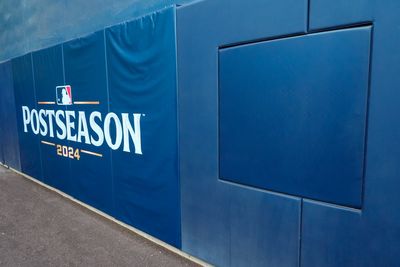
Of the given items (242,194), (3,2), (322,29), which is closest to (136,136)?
(242,194)

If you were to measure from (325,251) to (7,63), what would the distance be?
24.7 ft

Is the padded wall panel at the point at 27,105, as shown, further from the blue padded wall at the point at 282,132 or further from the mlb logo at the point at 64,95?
the blue padded wall at the point at 282,132

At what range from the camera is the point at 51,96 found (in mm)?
5262

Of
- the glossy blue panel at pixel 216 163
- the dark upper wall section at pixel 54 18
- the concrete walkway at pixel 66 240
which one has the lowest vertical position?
the concrete walkway at pixel 66 240

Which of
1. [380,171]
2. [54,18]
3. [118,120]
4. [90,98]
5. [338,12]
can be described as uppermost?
[54,18]

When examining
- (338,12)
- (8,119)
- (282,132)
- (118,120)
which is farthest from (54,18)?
(338,12)

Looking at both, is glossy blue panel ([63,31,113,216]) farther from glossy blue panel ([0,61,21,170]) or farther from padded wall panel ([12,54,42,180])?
glossy blue panel ([0,61,21,170])

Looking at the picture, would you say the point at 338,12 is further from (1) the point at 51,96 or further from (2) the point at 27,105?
(2) the point at 27,105

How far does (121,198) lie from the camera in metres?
3.95

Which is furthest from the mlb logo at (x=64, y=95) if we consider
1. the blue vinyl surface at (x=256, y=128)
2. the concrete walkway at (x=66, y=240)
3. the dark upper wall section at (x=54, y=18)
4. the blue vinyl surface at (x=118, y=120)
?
the concrete walkway at (x=66, y=240)

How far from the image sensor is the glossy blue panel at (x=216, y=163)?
92.0 inches

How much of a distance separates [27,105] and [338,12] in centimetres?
622

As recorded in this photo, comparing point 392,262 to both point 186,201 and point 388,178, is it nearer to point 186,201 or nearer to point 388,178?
point 388,178

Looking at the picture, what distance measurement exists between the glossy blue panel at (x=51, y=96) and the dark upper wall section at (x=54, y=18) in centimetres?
61
